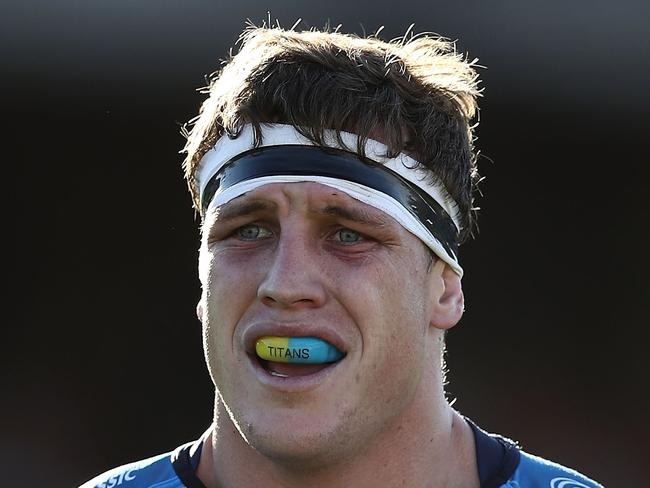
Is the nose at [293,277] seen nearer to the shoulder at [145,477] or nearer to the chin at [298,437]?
the chin at [298,437]

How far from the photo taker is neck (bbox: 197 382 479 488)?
2768 mm

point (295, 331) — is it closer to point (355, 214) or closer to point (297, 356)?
point (297, 356)

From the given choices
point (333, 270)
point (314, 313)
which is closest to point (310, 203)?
point (333, 270)

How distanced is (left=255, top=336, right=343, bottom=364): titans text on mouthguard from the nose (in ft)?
0.29

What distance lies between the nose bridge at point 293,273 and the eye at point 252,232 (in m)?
0.10

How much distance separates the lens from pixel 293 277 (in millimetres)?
2566

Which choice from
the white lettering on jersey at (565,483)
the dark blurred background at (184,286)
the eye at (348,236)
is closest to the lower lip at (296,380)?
the eye at (348,236)

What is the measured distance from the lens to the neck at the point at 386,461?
9.08 feet

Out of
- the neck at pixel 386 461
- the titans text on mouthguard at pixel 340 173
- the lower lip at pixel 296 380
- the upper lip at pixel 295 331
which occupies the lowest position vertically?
the neck at pixel 386 461

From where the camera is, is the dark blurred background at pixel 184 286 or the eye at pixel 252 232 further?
the dark blurred background at pixel 184 286

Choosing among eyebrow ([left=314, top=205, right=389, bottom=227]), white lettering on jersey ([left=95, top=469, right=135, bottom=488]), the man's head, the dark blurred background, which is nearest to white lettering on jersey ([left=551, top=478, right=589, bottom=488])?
the man's head

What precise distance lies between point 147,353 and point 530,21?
11.6ft

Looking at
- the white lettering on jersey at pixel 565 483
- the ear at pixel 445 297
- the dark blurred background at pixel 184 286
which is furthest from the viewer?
the dark blurred background at pixel 184 286

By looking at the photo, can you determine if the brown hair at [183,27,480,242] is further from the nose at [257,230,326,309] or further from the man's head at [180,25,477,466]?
the nose at [257,230,326,309]
